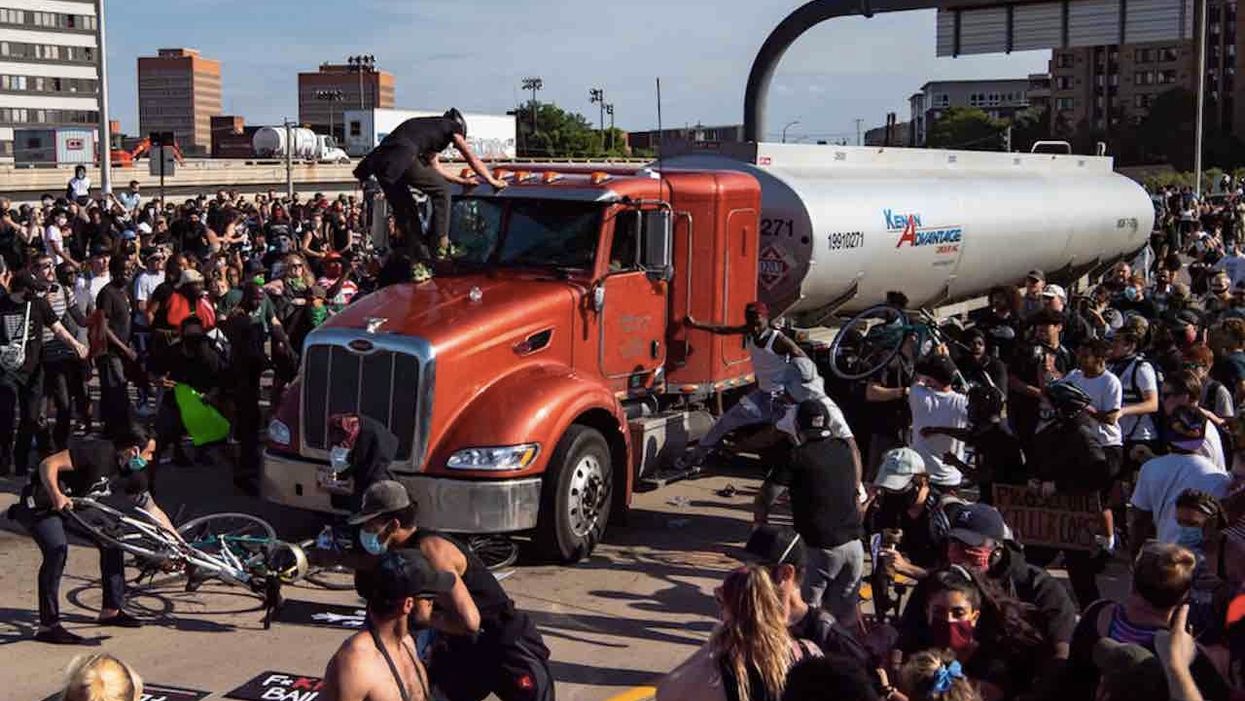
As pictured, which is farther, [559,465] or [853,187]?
[853,187]

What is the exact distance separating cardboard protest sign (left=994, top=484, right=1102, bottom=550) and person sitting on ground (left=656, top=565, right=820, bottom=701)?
13.2 feet

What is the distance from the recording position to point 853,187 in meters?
14.6

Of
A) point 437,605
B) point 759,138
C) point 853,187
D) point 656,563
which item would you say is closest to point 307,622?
point 656,563

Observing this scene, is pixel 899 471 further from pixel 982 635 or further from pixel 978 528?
pixel 982 635

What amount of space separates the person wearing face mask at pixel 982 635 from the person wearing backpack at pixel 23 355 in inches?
379

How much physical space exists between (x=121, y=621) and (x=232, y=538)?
862mm

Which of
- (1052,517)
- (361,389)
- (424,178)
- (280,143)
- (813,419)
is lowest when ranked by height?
(1052,517)

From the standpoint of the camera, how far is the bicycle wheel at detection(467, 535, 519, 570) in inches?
397

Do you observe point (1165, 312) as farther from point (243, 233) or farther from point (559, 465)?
point (243, 233)

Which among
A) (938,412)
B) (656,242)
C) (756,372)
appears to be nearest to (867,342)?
(756,372)

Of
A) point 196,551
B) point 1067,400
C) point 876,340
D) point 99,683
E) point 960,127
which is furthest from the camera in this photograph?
point 960,127

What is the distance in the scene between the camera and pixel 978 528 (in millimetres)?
5926

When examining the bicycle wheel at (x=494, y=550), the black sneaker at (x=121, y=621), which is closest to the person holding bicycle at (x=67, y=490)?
the black sneaker at (x=121, y=621)

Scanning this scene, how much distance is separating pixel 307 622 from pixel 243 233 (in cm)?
1715
